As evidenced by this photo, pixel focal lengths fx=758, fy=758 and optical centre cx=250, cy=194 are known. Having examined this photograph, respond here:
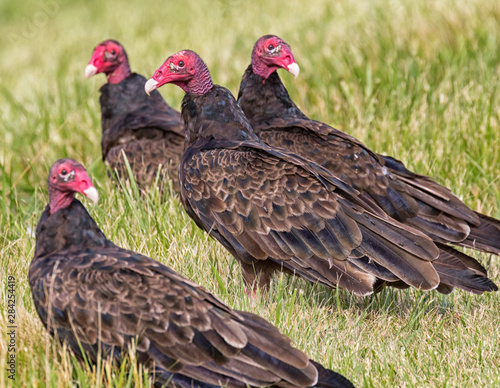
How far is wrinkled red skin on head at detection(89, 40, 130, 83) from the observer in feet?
20.8

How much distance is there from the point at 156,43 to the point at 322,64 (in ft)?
10.8

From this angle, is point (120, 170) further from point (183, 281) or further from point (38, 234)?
point (183, 281)

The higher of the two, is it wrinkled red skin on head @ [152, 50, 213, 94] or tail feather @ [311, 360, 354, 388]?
wrinkled red skin on head @ [152, 50, 213, 94]

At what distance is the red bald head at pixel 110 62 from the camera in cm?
635

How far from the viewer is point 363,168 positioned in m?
4.50

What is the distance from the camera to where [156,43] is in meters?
9.91

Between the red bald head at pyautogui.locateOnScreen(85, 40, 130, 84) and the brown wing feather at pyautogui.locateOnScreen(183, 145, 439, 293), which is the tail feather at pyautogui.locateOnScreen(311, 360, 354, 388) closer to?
the brown wing feather at pyautogui.locateOnScreen(183, 145, 439, 293)

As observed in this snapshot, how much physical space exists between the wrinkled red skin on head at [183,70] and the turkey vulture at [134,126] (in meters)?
1.13

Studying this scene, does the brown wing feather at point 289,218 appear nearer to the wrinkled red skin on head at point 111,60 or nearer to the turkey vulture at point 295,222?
the turkey vulture at point 295,222

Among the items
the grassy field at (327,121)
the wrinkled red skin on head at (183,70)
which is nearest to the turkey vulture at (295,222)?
the grassy field at (327,121)

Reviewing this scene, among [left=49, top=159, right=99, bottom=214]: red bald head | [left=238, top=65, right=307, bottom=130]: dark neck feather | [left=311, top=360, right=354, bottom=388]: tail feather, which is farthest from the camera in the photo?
[left=238, top=65, right=307, bottom=130]: dark neck feather

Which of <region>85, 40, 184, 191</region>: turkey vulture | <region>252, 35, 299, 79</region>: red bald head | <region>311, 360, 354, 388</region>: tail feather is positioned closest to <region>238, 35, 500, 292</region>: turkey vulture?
<region>252, 35, 299, 79</region>: red bald head

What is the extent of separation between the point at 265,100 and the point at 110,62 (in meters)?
1.97

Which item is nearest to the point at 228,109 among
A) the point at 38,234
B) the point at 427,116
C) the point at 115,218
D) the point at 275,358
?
the point at 115,218
